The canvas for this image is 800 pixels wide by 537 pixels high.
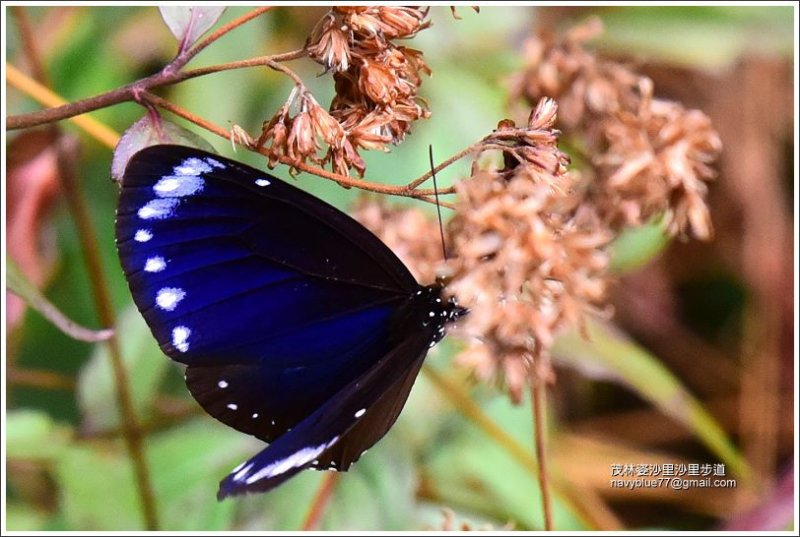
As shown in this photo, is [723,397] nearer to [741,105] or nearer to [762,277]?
[762,277]

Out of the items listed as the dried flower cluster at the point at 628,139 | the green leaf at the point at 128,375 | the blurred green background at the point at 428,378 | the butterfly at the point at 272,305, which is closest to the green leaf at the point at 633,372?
the blurred green background at the point at 428,378

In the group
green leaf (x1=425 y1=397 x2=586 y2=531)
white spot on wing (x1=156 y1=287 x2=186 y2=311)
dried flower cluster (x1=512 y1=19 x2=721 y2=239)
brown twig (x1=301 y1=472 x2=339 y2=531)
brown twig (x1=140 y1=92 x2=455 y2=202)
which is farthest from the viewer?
green leaf (x1=425 y1=397 x2=586 y2=531)

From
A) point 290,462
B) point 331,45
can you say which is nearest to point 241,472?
point 290,462

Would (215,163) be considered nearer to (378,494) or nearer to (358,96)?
(358,96)

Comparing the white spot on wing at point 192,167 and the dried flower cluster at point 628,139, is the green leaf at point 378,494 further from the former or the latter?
the white spot on wing at point 192,167

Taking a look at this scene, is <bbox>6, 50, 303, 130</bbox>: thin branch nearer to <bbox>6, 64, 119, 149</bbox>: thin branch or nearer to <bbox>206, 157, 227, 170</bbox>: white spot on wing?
<bbox>206, 157, 227, 170</bbox>: white spot on wing

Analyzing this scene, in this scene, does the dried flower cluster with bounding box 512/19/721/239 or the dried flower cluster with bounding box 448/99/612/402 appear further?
the dried flower cluster with bounding box 512/19/721/239

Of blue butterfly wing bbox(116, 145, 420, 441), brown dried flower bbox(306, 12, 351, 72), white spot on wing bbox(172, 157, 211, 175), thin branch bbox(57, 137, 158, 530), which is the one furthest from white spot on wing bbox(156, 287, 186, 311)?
thin branch bbox(57, 137, 158, 530)
